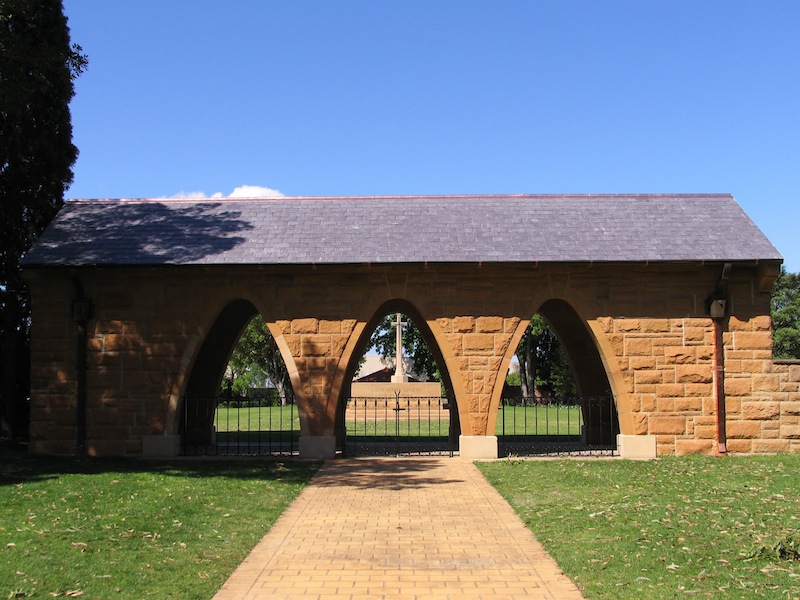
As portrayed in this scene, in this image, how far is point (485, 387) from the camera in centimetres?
1441

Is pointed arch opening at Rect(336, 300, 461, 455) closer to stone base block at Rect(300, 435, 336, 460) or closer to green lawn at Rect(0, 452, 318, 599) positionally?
stone base block at Rect(300, 435, 336, 460)

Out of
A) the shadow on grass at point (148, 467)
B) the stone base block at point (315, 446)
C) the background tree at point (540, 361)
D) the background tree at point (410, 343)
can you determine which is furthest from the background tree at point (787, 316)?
the shadow on grass at point (148, 467)

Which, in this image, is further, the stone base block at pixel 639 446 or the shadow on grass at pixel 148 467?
the stone base block at pixel 639 446

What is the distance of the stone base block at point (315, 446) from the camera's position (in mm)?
14461

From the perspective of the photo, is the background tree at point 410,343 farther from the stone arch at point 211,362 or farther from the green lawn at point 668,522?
the green lawn at point 668,522

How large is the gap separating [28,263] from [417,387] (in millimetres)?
17862

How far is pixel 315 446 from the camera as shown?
570 inches

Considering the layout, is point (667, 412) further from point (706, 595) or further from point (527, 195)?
point (706, 595)

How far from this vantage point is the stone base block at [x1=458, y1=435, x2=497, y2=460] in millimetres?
14414

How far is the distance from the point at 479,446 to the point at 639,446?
9.11ft

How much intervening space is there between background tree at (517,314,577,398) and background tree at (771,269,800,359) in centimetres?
1341

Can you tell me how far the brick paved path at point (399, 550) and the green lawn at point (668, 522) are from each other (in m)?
0.32

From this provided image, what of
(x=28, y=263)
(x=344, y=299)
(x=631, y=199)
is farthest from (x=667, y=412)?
(x=28, y=263)

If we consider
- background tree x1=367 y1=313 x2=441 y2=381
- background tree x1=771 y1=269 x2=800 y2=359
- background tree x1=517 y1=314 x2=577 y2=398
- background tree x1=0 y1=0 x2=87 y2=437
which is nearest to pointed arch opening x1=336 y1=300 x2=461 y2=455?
background tree x1=367 y1=313 x2=441 y2=381
